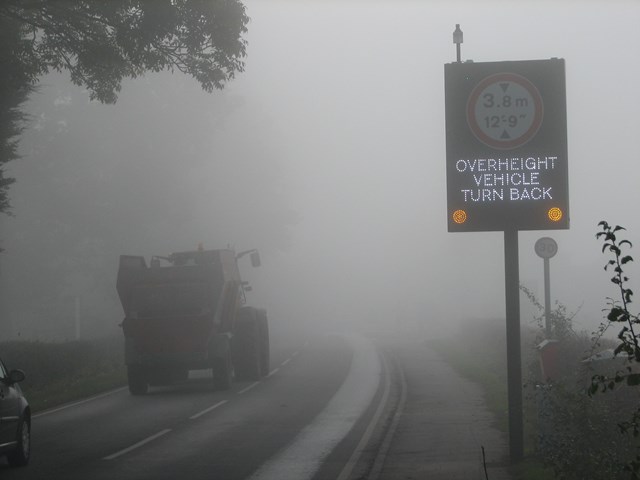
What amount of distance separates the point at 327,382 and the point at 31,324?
35.8 m

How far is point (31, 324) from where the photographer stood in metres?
59.5

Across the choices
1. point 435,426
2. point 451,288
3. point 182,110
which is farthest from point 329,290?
point 435,426

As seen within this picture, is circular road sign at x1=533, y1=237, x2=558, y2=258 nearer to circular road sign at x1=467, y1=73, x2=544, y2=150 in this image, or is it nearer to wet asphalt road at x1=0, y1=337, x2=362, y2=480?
wet asphalt road at x1=0, y1=337, x2=362, y2=480

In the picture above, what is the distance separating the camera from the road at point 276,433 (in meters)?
13.1

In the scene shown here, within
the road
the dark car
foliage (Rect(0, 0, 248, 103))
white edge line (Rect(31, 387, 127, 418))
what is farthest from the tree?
the dark car

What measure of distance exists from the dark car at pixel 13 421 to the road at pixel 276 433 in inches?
8.7

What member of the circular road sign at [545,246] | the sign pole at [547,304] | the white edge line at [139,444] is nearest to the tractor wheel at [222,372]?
the white edge line at [139,444]

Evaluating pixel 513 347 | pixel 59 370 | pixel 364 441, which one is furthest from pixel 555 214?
pixel 59 370

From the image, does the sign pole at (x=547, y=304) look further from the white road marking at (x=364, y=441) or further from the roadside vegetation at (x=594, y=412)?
the white road marking at (x=364, y=441)

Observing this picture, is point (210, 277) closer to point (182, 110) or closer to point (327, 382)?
point (327, 382)

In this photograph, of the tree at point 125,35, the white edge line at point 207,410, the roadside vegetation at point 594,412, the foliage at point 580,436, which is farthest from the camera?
the tree at point 125,35

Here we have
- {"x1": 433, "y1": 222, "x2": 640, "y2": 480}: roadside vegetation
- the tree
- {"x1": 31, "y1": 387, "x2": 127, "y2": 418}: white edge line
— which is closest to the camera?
{"x1": 433, "y1": 222, "x2": 640, "y2": 480}: roadside vegetation

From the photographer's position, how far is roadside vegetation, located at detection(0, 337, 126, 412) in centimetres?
2523

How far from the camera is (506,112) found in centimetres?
1266
